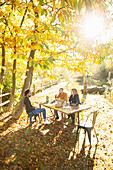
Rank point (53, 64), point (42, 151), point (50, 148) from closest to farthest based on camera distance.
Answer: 1. point (53, 64)
2. point (42, 151)
3. point (50, 148)

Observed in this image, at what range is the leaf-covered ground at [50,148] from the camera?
3.35 m

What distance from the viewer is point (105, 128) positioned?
565cm

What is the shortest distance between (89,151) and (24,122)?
3.09 metres

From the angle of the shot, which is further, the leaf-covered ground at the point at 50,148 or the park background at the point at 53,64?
the leaf-covered ground at the point at 50,148

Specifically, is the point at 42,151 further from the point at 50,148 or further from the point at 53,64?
the point at 53,64

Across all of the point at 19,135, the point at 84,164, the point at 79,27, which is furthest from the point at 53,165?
the point at 79,27

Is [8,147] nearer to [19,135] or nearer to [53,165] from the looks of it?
[19,135]

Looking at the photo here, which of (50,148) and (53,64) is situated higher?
(53,64)

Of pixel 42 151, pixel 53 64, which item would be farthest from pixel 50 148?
pixel 53 64

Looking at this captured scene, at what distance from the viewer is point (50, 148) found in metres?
4.01

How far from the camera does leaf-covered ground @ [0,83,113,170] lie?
11.0ft

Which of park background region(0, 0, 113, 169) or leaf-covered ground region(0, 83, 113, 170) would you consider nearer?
park background region(0, 0, 113, 169)

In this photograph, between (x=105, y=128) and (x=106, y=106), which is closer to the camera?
(x=105, y=128)

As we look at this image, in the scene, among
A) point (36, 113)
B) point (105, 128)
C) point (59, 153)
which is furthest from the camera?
point (105, 128)
